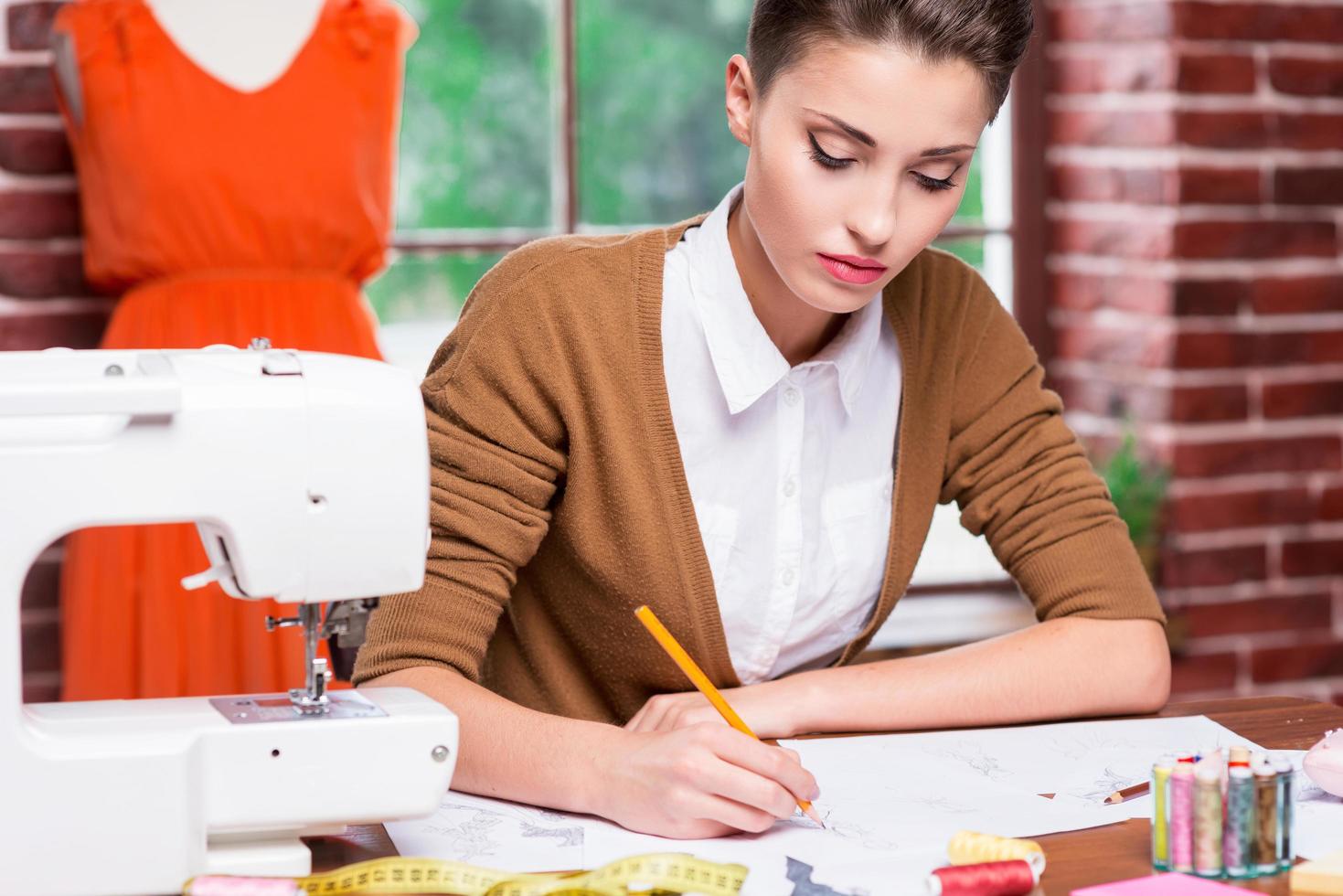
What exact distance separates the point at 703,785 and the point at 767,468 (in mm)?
513

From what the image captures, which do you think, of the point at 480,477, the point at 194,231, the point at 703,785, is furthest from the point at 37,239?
the point at 703,785

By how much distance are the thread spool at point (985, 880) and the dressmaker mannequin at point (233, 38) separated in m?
1.43

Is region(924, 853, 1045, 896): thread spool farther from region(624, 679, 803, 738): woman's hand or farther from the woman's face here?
the woman's face

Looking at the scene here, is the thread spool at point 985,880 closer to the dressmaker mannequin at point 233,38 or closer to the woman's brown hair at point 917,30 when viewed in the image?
the woman's brown hair at point 917,30

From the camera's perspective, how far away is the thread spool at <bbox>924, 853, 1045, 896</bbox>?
1.10 metres

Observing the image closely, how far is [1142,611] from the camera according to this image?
5.48ft

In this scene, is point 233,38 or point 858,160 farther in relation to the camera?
point 233,38

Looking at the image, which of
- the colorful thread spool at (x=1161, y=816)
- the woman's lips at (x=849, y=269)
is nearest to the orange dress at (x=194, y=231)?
the woman's lips at (x=849, y=269)

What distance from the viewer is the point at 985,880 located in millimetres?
1104

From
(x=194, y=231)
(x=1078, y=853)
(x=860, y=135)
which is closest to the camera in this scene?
(x=1078, y=853)

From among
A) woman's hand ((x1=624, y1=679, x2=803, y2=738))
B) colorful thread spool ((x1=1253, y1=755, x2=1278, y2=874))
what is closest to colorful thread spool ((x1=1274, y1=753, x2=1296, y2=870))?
colorful thread spool ((x1=1253, y1=755, x2=1278, y2=874))

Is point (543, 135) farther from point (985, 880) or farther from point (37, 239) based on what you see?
point (985, 880)

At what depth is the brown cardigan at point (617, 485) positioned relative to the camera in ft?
4.95

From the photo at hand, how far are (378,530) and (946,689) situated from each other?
616 millimetres
